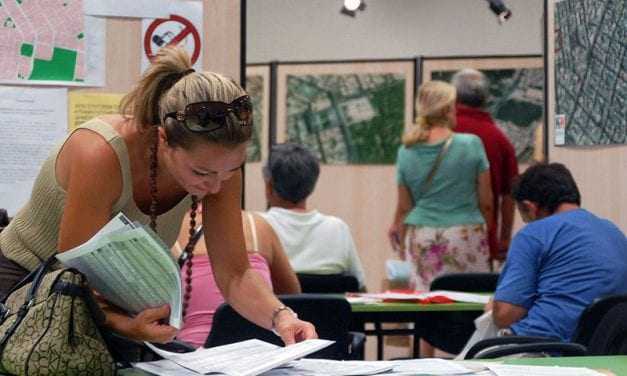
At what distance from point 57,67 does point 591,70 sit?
2173 mm

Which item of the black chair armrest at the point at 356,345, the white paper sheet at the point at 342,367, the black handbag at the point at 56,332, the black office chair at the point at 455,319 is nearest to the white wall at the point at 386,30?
the black office chair at the point at 455,319

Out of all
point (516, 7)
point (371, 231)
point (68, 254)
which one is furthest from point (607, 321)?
point (516, 7)

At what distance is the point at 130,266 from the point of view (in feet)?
6.61

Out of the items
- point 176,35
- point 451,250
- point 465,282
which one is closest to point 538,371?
point 176,35

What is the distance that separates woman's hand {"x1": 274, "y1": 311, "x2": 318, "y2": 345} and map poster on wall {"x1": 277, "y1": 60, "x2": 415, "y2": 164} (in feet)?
18.4

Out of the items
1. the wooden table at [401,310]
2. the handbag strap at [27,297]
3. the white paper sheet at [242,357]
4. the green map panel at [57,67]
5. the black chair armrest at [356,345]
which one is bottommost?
the black chair armrest at [356,345]

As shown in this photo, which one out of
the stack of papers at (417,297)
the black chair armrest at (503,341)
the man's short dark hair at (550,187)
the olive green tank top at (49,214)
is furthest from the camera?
the stack of papers at (417,297)

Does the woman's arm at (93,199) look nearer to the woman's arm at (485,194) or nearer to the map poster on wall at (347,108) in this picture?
the woman's arm at (485,194)

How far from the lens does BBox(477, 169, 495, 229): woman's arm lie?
583 cm

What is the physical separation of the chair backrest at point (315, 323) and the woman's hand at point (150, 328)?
4.41ft

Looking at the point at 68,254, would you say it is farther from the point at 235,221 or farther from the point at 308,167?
the point at 308,167

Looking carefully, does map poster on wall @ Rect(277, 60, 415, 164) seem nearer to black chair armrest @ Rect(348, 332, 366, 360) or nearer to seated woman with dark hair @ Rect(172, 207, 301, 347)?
black chair armrest @ Rect(348, 332, 366, 360)

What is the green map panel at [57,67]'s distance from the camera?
337 centimetres

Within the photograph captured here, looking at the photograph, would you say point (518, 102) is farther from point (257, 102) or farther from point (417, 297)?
point (417, 297)
